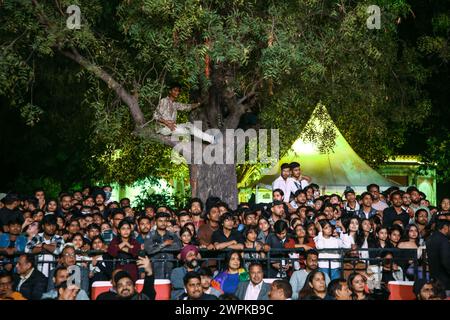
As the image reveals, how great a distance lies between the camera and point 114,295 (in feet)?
40.3

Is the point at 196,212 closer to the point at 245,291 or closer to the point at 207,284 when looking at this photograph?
the point at 245,291

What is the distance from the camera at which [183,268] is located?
47.1 ft

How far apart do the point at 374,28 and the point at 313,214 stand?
6074 millimetres

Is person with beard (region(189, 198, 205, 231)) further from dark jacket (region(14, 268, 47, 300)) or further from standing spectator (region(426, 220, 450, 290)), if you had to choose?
standing spectator (region(426, 220, 450, 290))

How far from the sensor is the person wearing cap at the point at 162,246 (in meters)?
14.9

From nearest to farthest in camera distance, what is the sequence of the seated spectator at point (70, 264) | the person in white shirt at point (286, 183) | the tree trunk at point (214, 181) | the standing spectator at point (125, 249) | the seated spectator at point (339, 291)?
the seated spectator at point (339, 291) → the seated spectator at point (70, 264) → the standing spectator at point (125, 249) → the person in white shirt at point (286, 183) → the tree trunk at point (214, 181)

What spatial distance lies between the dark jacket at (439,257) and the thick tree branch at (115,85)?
8.50 metres

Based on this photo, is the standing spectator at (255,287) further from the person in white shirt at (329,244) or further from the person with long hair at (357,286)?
the person in white shirt at (329,244)

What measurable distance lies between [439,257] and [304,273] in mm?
1820

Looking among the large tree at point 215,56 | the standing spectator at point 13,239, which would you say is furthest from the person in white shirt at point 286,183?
the standing spectator at point 13,239

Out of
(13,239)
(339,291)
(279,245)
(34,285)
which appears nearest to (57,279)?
(34,285)

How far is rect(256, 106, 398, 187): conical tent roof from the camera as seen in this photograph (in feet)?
78.2

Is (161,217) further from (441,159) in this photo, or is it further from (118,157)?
(441,159)
